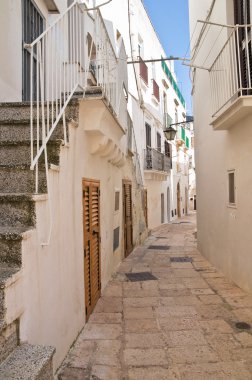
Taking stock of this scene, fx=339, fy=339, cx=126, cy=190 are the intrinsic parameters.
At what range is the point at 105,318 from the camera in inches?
194

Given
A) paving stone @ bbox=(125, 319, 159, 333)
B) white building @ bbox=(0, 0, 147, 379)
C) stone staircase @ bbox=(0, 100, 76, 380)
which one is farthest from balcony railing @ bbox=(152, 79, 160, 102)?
paving stone @ bbox=(125, 319, 159, 333)

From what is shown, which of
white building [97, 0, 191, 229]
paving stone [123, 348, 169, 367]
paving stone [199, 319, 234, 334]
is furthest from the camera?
white building [97, 0, 191, 229]

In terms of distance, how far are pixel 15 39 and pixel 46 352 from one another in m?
5.34

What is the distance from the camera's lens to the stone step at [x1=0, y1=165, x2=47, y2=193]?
3.16 metres

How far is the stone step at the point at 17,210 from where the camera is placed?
2738mm

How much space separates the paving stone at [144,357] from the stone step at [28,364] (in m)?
1.70

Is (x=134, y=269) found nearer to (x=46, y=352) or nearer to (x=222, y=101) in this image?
A: (x=222, y=101)

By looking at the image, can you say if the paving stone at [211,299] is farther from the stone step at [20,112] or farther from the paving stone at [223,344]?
the stone step at [20,112]

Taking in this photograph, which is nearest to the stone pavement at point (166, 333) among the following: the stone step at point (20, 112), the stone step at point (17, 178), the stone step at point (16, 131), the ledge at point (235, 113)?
the stone step at point (17, 178)

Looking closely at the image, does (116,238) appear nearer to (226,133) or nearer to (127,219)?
(127,219)

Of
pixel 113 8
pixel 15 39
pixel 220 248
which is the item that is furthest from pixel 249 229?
pixel 113 8

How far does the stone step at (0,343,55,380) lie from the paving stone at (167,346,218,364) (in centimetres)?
196

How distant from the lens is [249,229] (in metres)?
6.08

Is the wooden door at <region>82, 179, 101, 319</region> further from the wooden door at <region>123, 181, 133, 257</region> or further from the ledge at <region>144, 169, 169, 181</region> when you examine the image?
the ledge at <region>144, 169, 169, 181</region>
